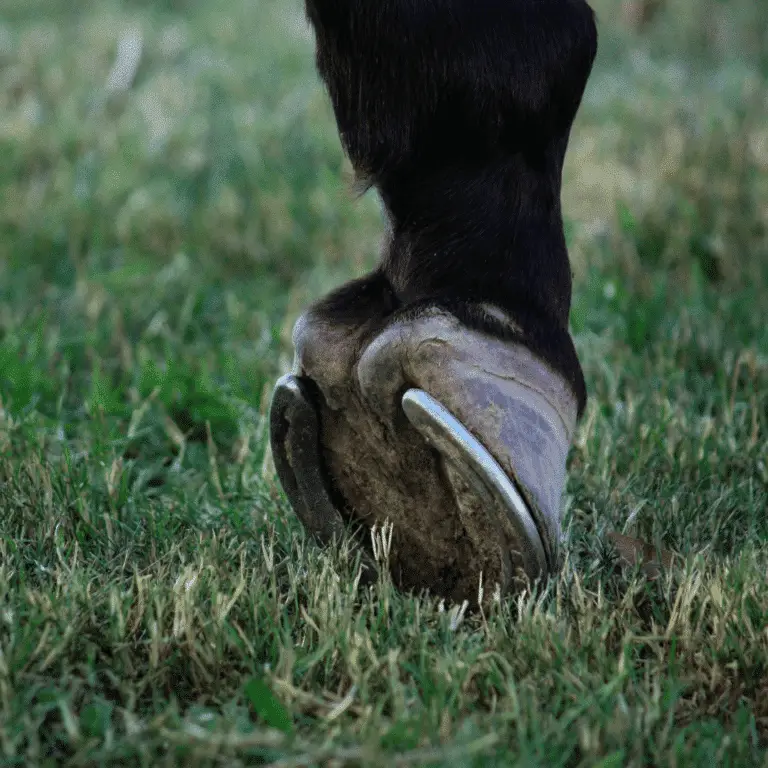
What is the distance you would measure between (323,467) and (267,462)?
412 mm

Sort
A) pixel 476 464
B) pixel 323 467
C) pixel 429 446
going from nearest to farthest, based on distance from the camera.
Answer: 1. pixel 476 464
2. pixel 429 446
3. pixel 323 467

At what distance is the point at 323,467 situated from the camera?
191cm

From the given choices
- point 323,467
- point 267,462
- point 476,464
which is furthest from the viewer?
point 267,462

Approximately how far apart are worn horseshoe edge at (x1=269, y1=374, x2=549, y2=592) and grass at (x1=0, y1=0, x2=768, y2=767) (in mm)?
73

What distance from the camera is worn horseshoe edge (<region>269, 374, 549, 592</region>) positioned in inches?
64.1

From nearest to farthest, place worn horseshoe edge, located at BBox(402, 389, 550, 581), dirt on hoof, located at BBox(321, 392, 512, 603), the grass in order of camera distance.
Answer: the grass → worn horseshoe edge, located at BBox(402, 389, 550, 581) → dirt on hoof, located at BBox(321, 392, 512, 603)

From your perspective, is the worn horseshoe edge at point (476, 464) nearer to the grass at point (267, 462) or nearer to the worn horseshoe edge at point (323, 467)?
the worn horseshoe edge at point (323, 467)

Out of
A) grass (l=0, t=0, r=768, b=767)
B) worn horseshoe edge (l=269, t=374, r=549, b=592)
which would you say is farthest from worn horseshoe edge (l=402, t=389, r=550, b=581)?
grass (l=0, t=0, r=768, b=767)

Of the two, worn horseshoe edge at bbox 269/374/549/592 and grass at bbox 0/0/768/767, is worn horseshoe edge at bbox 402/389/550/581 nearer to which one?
worn horseshoe edge at bbox 269/374/549/592

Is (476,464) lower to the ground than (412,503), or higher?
higher

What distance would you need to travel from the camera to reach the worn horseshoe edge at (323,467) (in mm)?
1629

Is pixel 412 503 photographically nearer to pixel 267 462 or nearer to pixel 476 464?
pixel 476 464

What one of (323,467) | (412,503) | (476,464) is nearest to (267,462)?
(323,467)

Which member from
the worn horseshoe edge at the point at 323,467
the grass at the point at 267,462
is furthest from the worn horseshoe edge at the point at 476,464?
the grass at the point at 267,462
